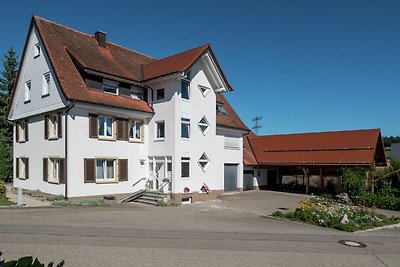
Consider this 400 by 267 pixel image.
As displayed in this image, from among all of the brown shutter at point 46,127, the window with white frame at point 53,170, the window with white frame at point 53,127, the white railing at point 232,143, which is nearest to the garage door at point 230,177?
the white railing at point 232,143

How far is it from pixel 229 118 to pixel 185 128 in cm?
756

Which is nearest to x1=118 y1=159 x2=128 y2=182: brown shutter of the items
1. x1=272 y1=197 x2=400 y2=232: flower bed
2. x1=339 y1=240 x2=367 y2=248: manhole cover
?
x1=272 y1=197 x2=400 y2=232: flower bed

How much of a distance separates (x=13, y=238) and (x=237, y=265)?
20.6 ft

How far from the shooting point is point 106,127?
20109 millimetres

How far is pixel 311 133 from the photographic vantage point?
103ft

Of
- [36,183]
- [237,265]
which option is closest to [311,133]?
[36,183]

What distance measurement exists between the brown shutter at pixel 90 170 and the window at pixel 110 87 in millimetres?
4665

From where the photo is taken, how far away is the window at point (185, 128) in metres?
21.7

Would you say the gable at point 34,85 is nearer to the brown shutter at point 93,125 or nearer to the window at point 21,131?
the window at point 21,131

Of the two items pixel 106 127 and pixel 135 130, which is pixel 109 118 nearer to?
pixel 106 127

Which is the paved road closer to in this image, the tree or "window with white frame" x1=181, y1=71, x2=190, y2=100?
"window with white frame" x1=181, y1=71, x2=190, y2=100

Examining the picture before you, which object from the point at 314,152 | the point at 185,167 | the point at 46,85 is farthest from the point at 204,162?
the point at 46,85

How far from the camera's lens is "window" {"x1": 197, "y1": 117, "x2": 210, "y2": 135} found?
23.1 metres

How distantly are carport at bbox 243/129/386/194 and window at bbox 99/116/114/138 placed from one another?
559 inches
